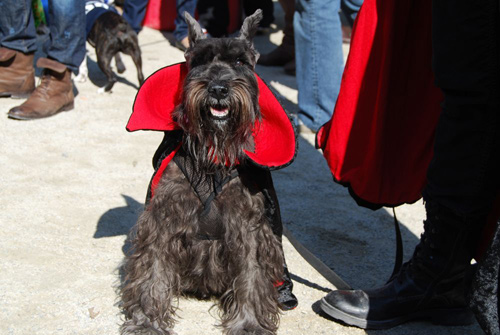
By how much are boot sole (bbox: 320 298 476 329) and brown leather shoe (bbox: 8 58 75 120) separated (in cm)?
370

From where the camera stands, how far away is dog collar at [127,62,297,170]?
9.50 ft

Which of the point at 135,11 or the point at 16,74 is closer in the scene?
the point at 16,74

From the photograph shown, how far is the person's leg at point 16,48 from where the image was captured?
5.94 m

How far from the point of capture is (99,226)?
4031 mm

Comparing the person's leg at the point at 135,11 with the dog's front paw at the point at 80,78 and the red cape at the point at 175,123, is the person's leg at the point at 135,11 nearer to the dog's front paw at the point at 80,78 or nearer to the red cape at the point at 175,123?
the dog's front paw at the point at 80,78

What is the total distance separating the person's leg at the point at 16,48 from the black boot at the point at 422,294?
422 cm

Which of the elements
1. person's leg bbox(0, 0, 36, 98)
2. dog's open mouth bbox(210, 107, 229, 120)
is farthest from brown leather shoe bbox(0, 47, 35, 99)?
dog's open mouth bbox(210, 107, 229, 120)

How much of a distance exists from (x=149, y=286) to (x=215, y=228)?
1.33 feet

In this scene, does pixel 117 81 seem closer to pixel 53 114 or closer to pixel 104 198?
pixel 53 114

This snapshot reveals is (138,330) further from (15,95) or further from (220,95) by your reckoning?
(15,95)

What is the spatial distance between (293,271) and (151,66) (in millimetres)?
4805

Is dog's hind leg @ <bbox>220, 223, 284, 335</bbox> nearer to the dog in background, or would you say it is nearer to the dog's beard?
the dog's beard

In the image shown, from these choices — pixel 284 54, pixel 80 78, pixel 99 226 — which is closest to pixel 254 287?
pixel 99 226

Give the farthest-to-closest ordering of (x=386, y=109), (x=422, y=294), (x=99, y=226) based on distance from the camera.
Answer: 1. (x=99, y=226)
2. (x=386, y=109)
3. (x=422, y=294)
